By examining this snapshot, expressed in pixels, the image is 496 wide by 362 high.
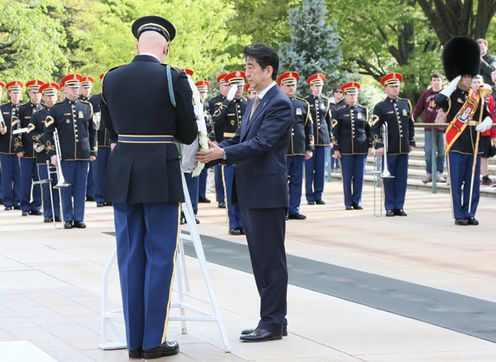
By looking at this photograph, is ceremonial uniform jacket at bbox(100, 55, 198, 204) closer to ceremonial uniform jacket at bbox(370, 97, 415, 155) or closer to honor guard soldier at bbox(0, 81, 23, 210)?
ceremonial uniform jacket at bbox(370, 97, 415, 155)

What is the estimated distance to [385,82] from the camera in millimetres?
19391

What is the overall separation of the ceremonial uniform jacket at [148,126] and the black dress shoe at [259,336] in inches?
44.6

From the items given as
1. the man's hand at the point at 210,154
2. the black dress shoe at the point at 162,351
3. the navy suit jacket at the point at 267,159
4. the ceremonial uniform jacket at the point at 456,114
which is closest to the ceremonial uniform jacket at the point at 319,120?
the ceremonial uniform jacket at the point at 456,114

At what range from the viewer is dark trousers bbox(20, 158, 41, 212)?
2039 centimetres

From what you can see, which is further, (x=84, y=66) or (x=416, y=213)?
(x=84, y=66)

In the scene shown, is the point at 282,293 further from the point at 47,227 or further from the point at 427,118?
the point at 427,118

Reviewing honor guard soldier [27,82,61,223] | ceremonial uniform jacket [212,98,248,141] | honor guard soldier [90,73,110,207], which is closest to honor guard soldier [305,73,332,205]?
honor guard soldier [90,73,110,207]

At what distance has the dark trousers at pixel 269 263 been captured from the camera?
863cm

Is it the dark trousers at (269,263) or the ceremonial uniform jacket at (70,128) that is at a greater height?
the ceremonial uniform jacket at (70,128)

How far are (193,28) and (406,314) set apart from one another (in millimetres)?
34171

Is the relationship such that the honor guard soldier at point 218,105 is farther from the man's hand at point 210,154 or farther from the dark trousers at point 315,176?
the man's hand at point 210,154

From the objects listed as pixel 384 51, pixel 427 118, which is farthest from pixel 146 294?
pixel 384 51

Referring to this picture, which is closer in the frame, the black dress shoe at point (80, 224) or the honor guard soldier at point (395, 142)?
the black dress shoe at point (80, 224)

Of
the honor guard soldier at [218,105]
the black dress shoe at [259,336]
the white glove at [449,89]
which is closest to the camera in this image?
the black dress shoe at [259,336]
